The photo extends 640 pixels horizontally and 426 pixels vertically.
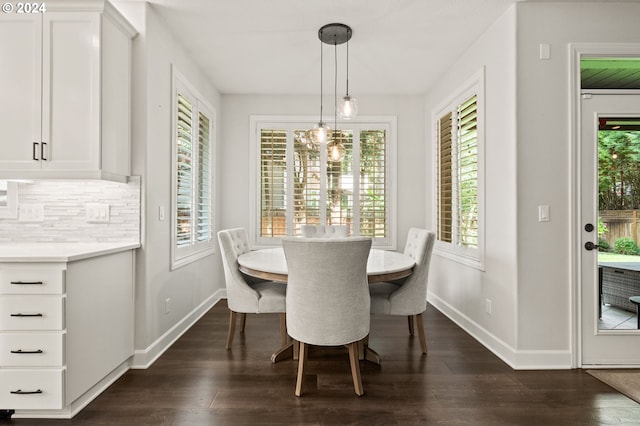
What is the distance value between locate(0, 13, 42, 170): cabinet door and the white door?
3.71 metres

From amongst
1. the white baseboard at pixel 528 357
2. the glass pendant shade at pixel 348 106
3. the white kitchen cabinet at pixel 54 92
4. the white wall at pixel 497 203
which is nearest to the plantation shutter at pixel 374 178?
the white wall at pixel 497 203

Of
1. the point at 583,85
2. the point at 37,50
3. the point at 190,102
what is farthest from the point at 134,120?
the point at 583,85

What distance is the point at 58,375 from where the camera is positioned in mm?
1831

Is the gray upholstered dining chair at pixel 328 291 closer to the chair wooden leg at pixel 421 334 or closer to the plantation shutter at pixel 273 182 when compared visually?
the chair wooden leg at pixel 421 334

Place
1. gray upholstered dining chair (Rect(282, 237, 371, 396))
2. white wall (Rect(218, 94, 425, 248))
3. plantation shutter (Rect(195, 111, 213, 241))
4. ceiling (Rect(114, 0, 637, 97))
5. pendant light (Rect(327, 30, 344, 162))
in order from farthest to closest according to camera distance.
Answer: white wall (Rect(218, 94, 425, 248)) < plantation shutter (Rect(195, 111, 213, 241)) < pendant light (Rect(327, 30, 344, 162)) < ceiling (Rect(114, 0, 637, 97)) < gray upholstered dining chair (Rect(282, 237, 371, 396))

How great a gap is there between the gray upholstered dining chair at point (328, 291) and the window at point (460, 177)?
1523 millimetres

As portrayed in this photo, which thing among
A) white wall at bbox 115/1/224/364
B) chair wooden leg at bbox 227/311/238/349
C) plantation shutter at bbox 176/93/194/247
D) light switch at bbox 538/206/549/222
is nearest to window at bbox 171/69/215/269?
plantation shutter at bbox 176/93/194/247

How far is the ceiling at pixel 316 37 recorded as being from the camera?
8.56ft

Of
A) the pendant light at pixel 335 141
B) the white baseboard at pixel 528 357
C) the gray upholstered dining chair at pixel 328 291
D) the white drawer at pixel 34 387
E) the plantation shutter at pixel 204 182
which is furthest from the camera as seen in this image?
the plantation shutter at pixel 204 182

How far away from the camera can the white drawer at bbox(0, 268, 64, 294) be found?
184cm

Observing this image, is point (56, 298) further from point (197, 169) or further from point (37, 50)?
point (197, 169)

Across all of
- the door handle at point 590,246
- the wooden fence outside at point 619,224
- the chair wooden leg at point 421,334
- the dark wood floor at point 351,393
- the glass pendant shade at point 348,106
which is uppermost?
the glass pendant shade at point 348,106

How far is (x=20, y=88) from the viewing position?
2174 millimetres

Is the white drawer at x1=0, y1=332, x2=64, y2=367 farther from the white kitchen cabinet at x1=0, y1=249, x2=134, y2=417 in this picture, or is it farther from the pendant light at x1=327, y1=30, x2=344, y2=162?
the pendant light at x1=327, y1=30, x2=344, y2=162
